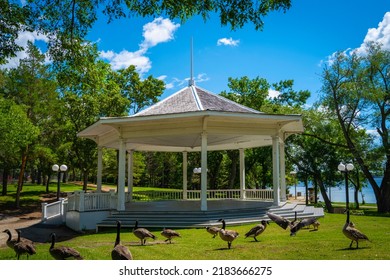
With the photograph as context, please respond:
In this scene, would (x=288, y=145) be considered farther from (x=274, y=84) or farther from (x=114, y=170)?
(x=114, y=170)

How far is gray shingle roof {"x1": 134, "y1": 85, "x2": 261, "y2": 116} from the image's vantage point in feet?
49.4

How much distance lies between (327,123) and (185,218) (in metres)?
17.1

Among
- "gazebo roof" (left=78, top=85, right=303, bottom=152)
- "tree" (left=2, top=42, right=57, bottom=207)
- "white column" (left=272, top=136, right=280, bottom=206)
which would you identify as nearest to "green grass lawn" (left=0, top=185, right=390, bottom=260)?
"gazebo roof" (left=78, top=85, right=303, bottom=152)

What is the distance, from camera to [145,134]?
15141 millimetres

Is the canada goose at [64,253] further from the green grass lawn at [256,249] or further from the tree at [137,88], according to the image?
the tree at [137,88]

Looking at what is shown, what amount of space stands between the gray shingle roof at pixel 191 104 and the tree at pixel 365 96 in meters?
7.70

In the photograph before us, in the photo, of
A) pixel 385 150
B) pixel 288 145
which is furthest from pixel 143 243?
pixel 288 145

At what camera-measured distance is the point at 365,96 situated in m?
21.2

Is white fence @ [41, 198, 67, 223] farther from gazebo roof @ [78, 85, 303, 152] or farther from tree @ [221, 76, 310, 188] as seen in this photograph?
tree @ [221, 76, 310, 188]

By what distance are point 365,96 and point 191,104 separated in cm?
1169

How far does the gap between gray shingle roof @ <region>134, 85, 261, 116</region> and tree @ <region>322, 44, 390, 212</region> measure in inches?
303

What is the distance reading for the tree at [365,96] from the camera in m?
20.6

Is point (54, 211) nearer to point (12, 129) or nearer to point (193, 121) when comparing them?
point (12, 129)
